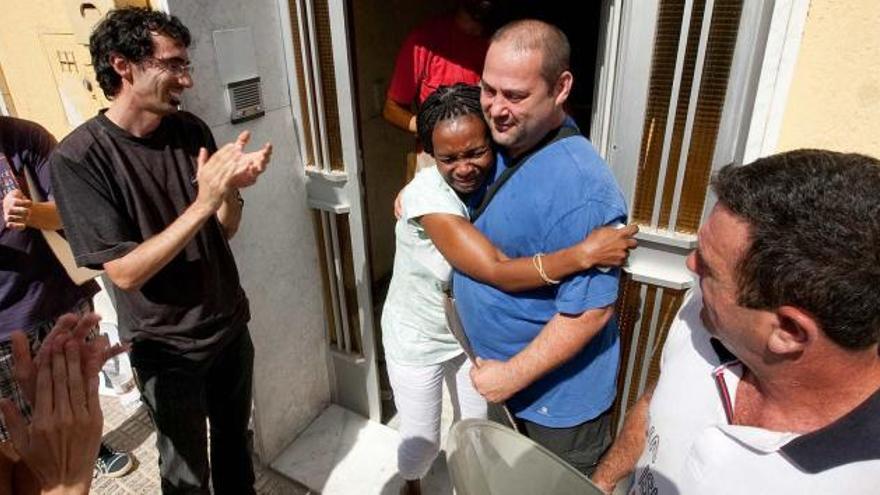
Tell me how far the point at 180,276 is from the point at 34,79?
1942 millimetres

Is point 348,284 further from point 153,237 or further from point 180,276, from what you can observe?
point 153,237

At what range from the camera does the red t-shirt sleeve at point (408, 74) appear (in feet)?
9.45

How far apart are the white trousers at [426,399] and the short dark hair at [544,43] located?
120 centimetres

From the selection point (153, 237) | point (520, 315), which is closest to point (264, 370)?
point (153, 237)

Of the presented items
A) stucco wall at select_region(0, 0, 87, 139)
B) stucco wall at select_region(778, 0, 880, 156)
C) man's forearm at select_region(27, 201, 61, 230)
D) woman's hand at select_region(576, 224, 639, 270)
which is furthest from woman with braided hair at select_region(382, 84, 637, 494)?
stucco wall at select_region(0, 0, 87, 139)

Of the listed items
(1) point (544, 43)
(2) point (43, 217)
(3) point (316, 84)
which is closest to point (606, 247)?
(1) point (544, 43)

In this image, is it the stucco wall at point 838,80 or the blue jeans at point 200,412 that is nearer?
the stucco wall at point 838,80

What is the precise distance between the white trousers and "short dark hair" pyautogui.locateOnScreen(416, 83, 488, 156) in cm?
94

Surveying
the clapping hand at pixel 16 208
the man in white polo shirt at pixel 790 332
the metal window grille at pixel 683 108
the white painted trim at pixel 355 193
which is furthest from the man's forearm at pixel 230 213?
the man in white polo shirt at pixel 790 332

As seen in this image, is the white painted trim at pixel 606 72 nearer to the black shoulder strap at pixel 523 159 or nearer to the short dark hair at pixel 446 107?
the black shoulder strap at pixel 523 159

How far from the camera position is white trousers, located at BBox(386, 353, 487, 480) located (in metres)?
2.25

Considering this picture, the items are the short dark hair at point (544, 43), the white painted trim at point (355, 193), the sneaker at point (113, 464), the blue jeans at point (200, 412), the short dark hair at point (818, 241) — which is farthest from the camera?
the sneaker at point (113, 464)

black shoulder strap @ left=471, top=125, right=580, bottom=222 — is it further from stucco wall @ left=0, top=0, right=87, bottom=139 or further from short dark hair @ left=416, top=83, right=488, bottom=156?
stucco wall @ left=0, top=0, right=87, bottom=139

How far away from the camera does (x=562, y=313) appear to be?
5.30 ft
